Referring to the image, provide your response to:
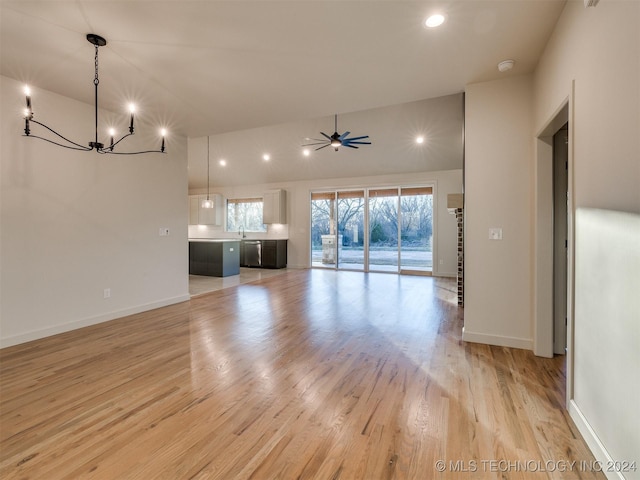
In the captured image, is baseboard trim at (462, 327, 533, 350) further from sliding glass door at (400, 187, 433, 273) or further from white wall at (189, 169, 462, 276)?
sliding glass door at (400, 187, 433, 273)

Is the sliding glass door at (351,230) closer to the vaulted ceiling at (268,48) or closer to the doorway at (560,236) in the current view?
the vaulted ceiling at (268,48)

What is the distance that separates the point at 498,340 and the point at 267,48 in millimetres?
3530

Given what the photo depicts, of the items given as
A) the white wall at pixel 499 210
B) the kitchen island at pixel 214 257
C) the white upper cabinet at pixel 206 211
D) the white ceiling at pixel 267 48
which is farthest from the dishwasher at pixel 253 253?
the white wall at pixel 499 210

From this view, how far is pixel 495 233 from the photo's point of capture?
10.1 ft

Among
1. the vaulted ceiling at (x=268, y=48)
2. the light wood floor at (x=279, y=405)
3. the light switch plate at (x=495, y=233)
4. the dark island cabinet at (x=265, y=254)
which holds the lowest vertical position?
the light wood floor at (x=279, y=405)

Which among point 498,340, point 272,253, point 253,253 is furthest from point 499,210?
point 253,253

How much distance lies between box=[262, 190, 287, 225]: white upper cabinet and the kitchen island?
1.86m

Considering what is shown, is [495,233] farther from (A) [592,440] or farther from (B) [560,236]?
(A) [592,440]

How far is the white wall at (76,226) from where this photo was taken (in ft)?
10.2

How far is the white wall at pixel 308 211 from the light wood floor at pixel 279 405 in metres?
4.30

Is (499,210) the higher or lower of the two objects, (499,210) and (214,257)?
the higher

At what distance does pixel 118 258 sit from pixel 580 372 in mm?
4853

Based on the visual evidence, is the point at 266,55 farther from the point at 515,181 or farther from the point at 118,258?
the point at 118,258

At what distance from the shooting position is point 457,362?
2.68 meters
